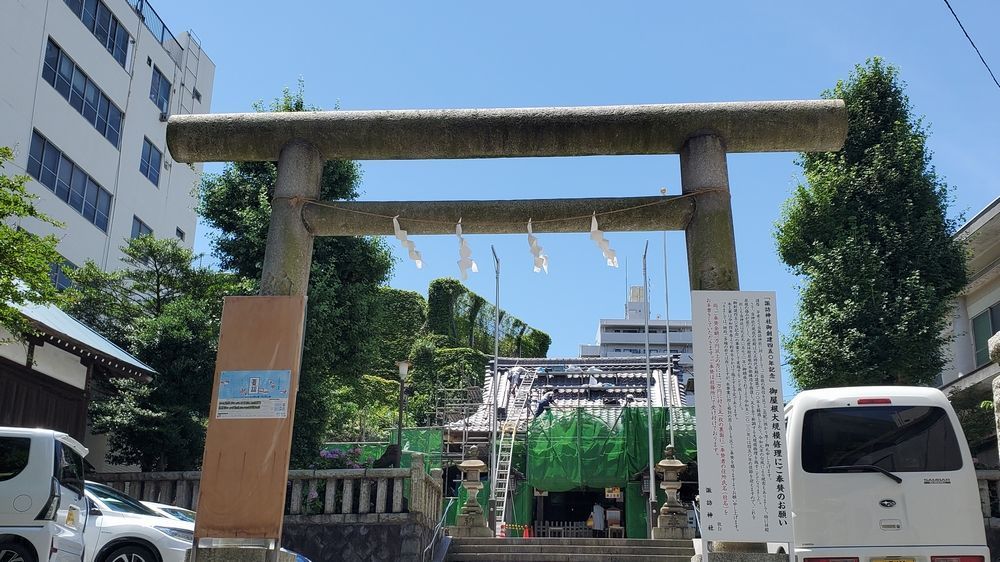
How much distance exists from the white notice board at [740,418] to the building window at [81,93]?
22.7 metres

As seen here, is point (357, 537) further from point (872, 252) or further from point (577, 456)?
point (577, 456)

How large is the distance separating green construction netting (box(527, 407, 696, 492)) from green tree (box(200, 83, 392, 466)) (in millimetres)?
8940

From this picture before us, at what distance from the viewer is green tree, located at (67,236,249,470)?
16.2 metres

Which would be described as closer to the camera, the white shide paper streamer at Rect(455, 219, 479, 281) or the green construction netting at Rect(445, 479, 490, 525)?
the white shide paper streamer at Rect(455, 219, 479, 281)

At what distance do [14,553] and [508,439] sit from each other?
2036 centimetres

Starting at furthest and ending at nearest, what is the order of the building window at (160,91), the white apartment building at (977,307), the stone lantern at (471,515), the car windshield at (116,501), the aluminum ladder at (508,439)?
the building window at (160,91) → the aluminum ladder at (508,439) → the white apartment building at (977,307) → the stone lantern at (471,515) → the car windshield at (116,501)

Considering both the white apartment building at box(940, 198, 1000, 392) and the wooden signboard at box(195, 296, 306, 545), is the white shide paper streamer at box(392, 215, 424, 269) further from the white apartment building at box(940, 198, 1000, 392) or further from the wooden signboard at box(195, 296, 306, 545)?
the white apartment building at box(940, 198, 1000, 392)

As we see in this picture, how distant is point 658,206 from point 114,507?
7.35 m

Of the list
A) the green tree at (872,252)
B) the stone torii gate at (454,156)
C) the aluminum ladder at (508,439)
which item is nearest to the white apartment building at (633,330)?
the aluminum ladder at (508,439)

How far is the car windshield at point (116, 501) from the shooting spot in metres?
10.6

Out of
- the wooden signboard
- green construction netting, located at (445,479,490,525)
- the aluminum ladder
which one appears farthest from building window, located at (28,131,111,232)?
the wooden signboard

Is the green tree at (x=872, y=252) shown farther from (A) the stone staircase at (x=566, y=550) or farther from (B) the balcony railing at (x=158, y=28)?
(B) the balcony railing at (x=158, y=28)

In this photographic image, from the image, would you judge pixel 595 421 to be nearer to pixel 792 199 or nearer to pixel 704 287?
pixel 792 199

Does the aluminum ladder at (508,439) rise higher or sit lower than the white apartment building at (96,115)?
lower
